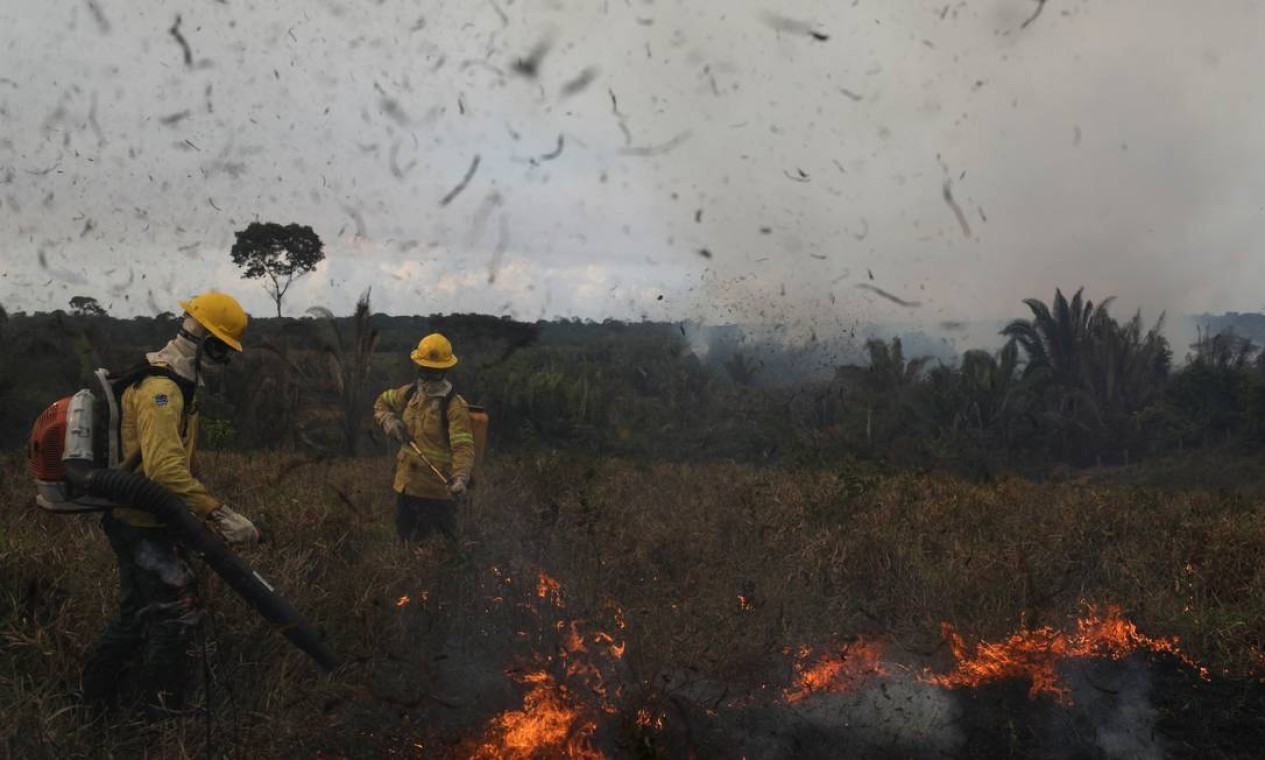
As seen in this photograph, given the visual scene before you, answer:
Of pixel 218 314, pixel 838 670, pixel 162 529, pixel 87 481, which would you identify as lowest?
pixel 838 670

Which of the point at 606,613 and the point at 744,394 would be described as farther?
the point at 744,394

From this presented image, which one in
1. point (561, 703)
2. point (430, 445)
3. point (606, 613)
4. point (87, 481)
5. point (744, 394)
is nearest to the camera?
point (87, 481)

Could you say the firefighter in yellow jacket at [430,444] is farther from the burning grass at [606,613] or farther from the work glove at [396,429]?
the burning grass at [606,613]

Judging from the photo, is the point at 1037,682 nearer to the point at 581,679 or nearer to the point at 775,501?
the point at 581,679

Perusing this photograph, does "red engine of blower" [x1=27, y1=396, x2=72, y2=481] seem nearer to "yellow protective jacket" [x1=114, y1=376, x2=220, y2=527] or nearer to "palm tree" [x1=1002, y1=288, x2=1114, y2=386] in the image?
"yellow protective jacket" [x1=114, y1=376, x2=220, y2=527]

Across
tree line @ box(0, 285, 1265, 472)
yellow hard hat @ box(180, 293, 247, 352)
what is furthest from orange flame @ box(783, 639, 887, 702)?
tree line @ box(0, 285, 1265, 472)

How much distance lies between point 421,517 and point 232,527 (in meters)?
2.41

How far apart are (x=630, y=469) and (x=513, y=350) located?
1088cm

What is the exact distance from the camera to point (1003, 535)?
696cm

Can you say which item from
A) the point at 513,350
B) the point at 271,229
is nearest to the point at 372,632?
the point at 513,350

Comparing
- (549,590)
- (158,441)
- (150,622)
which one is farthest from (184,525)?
(549,590)

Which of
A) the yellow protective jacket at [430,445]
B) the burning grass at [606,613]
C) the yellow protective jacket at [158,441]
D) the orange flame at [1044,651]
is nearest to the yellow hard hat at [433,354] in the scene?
the yellow protective jacket at [430,445]

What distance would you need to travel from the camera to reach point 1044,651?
480 centimetres

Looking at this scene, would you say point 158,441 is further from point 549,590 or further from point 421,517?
point 421,517
